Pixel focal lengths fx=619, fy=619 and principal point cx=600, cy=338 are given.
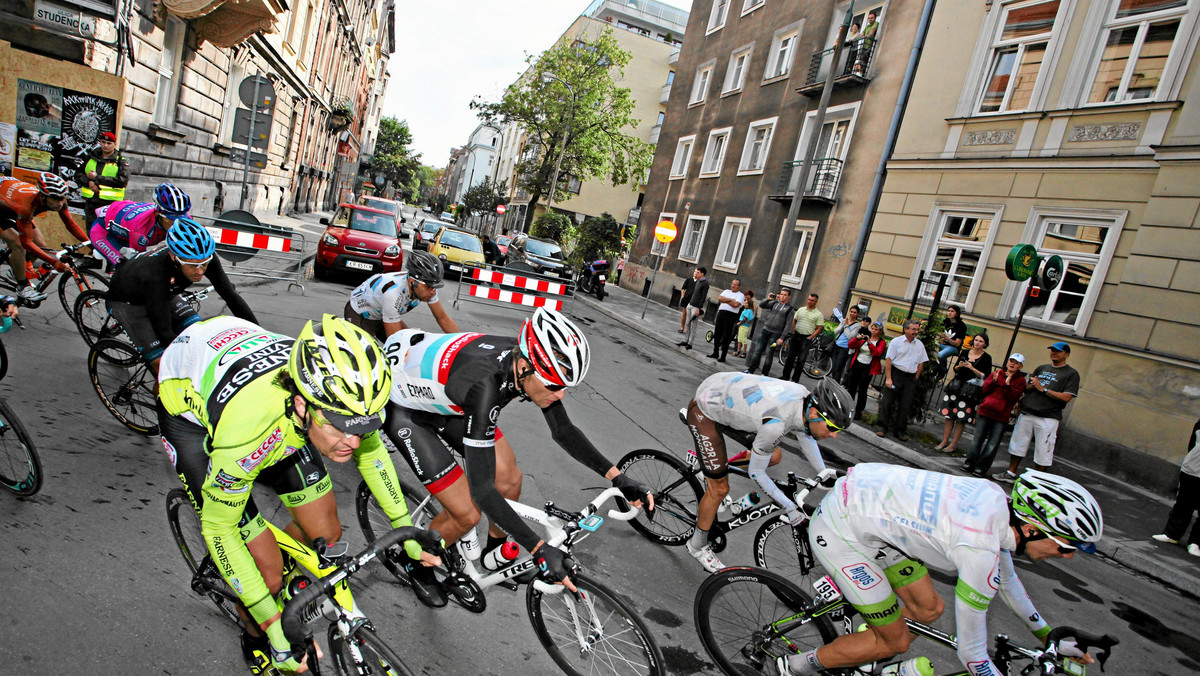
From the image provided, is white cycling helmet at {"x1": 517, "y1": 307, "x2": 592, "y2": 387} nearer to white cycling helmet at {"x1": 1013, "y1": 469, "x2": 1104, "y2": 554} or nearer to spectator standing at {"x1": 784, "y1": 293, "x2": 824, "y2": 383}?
white cycling helmet at {"x1": 1013, "y1": 469, "x2": 1104, "y2": 554}

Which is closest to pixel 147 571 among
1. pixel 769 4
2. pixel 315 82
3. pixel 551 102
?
pixel 769 4

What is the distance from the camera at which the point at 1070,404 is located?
10578mm

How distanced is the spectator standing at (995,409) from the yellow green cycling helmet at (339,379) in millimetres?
8646

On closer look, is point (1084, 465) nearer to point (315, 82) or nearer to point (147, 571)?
point (147, 571)

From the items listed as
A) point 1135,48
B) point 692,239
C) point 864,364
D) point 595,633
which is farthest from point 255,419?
point 692,239

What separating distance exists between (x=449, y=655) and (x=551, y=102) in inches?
1527

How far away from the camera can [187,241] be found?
3.96 metres

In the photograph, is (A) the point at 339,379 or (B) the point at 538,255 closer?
(A) the point at 339,379

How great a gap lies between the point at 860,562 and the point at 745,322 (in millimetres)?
12766

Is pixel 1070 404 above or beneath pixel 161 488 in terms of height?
above

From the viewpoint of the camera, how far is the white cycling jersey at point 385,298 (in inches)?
203

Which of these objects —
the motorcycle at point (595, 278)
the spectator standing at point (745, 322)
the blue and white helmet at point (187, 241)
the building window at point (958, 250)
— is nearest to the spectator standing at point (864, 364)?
the building window at point (958, 250)

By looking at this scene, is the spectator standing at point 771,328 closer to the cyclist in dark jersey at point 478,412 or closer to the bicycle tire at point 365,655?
the cyclist in dark jersey at point 478,412

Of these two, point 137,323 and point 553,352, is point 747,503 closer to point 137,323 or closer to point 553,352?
point 553,352
